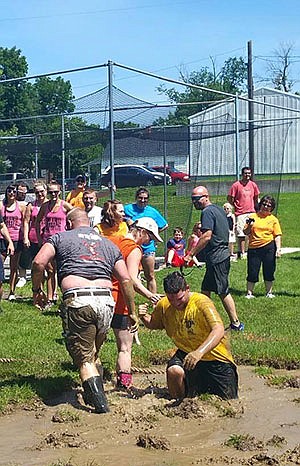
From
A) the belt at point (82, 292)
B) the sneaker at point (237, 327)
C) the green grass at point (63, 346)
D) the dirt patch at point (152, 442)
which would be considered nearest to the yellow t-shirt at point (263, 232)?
the green grass at point (63, 346)

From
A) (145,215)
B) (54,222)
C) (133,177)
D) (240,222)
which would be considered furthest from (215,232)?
(240,222)

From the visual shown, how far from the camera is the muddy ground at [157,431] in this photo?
602 cm

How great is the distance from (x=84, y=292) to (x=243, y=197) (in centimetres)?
987

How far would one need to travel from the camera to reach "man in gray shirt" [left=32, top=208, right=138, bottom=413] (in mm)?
7121

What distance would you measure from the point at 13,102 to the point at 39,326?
5510 cm

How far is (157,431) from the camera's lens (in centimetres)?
672

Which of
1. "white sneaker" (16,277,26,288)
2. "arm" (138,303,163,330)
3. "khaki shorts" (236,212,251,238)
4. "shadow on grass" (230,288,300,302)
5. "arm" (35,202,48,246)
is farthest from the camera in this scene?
"khaki shorts" (236,212,251,238)

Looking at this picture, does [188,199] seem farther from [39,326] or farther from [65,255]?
[65,255]

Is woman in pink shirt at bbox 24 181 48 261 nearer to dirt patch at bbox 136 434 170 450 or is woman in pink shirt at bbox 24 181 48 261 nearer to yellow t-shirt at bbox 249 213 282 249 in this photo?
→ yellow t-shirt at bbox 249 213 282 249

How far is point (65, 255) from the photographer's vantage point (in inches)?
283

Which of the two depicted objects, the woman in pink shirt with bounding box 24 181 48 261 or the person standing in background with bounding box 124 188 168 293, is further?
the woman in pink shirt with bounding box 24 181 48 261

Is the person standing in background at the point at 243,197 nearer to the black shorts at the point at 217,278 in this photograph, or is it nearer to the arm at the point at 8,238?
the arm at the point at 8,238

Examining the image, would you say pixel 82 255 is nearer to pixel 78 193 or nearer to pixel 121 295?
pixel 121 295

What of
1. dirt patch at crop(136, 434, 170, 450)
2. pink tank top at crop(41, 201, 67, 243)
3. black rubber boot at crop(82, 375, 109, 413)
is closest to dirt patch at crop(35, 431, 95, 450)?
dirt patch at crop(136, 434, 170, 450)
